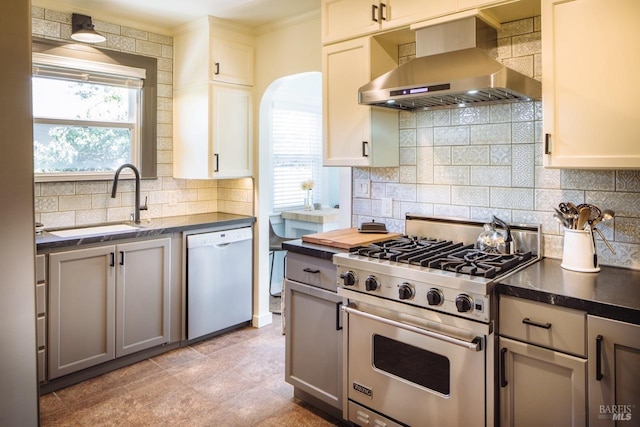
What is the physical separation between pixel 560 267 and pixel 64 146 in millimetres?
3395

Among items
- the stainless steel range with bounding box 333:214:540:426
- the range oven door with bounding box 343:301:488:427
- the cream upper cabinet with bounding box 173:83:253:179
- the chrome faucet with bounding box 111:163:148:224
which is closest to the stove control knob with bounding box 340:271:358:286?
the stainless steel range with bounding box 333:214:540:426

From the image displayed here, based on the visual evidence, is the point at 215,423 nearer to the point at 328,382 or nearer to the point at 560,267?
the point at 328,382

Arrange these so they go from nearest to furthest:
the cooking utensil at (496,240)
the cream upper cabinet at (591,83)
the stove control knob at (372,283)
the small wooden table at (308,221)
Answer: the cream upper cabinet at (591,83), the stove control knob at (372,283), the cooking utensil at (496,240), the small wooden table at (308,221)

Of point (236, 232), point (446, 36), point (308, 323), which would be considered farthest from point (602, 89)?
point (236, 232)

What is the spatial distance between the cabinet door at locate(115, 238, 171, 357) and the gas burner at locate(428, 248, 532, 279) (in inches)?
83.3

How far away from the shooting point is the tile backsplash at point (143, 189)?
10.4 ft

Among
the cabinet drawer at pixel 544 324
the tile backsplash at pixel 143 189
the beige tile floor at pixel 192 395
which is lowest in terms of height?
the beige tile floor at pixel 192 395

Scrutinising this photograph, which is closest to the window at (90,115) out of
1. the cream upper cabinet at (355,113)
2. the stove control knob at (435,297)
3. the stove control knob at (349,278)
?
the cream upper cabinet at (355,113)

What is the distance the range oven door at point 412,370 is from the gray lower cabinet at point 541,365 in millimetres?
98

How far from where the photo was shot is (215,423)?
95.9 inches

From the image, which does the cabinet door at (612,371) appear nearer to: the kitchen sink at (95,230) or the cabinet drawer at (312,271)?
the cabinet drawer at (312,271)

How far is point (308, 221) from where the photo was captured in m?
4.64

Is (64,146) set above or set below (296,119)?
below

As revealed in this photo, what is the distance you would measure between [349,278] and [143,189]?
7.52ft
